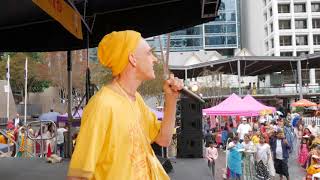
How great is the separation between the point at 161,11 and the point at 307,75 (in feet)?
223

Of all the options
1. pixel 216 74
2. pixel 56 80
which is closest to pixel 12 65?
pixel 56 80

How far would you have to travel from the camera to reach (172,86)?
99.5 inches

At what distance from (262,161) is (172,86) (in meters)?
10.5

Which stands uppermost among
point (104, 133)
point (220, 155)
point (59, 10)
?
point (59, 10)

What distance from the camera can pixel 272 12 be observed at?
78375mm

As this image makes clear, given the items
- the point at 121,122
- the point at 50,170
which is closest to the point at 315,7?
the point at 50,170

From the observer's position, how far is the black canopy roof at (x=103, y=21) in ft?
24.9

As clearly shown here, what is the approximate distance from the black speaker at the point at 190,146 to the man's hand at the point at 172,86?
→ 174 inches

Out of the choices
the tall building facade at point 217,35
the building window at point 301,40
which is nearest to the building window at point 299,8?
the building window at point 301,40

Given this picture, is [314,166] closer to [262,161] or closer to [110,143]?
[262,161]

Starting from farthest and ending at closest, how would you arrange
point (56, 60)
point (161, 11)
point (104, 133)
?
point (56, 60) → point (161, 11) → point (104, 133)

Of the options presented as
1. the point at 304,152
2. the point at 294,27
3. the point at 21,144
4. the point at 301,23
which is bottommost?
the point at 304,152

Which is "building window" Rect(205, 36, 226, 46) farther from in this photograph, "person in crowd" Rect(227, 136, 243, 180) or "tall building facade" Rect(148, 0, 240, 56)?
"person in crowd" Rect(227, 136, 243, 180)

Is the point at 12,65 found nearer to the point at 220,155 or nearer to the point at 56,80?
the point at 56,80
